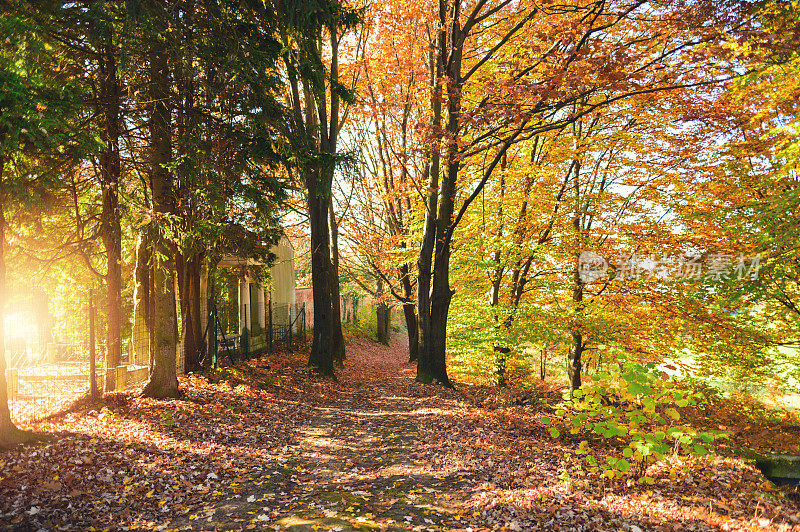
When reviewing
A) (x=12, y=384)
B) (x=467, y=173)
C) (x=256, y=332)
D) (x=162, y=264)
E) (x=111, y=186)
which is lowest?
(x=12, y=384)

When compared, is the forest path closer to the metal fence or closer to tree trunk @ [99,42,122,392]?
tree trunk @ [99,42,122,392]

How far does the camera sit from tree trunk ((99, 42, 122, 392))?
342 inches

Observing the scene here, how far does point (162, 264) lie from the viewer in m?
8.63

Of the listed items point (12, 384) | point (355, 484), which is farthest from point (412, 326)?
point (355, 484)

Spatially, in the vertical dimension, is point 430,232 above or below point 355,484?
above

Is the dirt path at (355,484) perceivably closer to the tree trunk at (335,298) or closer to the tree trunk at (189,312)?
the tree trunk at (189,312)

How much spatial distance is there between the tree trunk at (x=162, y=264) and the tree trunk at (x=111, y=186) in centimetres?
73

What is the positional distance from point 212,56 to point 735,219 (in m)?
10.8

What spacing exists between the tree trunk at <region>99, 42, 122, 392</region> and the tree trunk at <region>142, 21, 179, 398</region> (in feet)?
2.38

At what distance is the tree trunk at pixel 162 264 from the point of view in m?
8.73

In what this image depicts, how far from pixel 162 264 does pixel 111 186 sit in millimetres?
2217

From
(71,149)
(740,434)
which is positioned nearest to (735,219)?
(740,434)

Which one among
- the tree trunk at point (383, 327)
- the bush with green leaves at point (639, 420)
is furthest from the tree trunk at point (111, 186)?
the tree trunk at point (383, 327)

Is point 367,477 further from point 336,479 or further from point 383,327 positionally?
point 383,327
